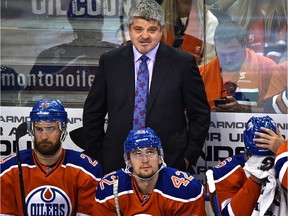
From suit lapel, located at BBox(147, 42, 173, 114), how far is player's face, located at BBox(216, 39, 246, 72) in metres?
0.51

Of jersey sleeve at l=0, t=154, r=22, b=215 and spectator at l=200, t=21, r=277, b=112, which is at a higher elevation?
spectator at l=200, t=21, r=277, b=112

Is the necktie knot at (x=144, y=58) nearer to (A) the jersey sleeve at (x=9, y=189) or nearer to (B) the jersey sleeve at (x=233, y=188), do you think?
(B) the jersey sleeve at (x=233, y=188)

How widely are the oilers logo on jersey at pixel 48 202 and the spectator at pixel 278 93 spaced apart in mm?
1456

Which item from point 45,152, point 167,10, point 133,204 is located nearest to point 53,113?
point 45,152

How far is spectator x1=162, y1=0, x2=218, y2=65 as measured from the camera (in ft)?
20.8

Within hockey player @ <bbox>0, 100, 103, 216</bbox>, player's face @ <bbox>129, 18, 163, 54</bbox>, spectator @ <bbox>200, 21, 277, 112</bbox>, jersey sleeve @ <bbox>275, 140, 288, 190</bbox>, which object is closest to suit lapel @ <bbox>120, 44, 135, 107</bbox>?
player's face @ <bbox>129, 18, 163, 54</bbox>

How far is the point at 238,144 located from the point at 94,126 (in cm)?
95

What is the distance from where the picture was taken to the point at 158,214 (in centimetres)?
538

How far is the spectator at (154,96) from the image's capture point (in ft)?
19.2

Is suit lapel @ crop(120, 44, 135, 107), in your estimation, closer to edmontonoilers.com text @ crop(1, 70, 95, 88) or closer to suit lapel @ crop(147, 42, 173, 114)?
suit lapel @ crop(147, 42, 173, 114)

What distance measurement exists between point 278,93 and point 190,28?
0.69 m

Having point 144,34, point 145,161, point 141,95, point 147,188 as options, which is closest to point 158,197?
point 147,188

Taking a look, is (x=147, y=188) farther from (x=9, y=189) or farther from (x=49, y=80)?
(x=49, y=80)

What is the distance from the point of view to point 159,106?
5859 millimetres
